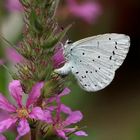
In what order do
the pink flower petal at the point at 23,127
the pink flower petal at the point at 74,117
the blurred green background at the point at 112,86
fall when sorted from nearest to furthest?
the pink flower petal at the point at 23,127 < the pink flower petal at the point at 74,117 < the blurred green background at the point at 112,86

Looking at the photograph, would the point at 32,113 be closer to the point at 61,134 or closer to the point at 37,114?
the point at 37,114

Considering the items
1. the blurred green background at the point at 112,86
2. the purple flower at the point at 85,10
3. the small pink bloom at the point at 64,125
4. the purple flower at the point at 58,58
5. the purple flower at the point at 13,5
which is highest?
the purple flower at the point at 58,58

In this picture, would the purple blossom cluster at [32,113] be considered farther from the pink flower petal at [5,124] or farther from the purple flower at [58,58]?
the purple flower at [58,58]

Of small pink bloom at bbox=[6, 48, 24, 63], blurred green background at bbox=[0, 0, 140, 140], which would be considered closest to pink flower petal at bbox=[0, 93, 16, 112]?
small pink bloom at bbox=[6, 48, 24, 63]

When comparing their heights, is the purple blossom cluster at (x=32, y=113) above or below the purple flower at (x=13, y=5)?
above

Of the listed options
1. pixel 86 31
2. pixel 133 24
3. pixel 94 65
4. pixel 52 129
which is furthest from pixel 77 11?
pixel 133 24

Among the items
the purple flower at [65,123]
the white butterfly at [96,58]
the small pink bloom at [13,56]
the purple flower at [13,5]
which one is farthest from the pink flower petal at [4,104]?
the purple flower at [13,5]
